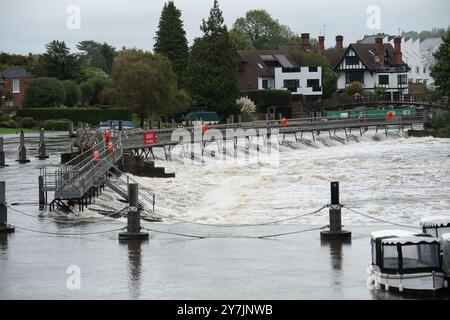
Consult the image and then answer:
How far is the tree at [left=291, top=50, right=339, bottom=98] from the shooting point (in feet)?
463

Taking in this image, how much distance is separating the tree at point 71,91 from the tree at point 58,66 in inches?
162

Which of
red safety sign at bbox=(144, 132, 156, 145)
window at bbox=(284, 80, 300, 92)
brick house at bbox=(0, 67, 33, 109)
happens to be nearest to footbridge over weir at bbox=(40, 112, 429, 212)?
red safety sign at bbox=(144, 132, 156, 145)

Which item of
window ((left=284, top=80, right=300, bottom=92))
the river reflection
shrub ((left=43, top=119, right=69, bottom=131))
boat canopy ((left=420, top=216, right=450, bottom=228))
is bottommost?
the river reflection

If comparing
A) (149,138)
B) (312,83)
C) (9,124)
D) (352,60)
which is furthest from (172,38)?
(149,138)

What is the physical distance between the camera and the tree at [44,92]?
11150cm

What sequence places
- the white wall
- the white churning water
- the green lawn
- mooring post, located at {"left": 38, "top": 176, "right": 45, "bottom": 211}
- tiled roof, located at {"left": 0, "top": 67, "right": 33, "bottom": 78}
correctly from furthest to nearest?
the white wall, tiled roof, located at {"left": 0, "top": 67, "right": 33, "bottom": 78}, the green lawn, the white churning water, mooring post, located at {"left": 38, "top": 176, "right": 45, "bottom": 211}

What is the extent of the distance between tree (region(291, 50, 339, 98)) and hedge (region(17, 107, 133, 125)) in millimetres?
39701

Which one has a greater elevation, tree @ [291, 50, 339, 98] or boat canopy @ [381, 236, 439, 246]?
tree @ [291, 50, 339, 98]

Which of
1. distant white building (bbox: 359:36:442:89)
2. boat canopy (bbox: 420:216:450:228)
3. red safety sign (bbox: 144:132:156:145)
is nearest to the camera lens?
boat canopy (bbox: 420:216:450:228)

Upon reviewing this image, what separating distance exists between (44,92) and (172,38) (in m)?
16.7

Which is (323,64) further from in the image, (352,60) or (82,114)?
(82,114)

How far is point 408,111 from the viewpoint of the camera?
372ft

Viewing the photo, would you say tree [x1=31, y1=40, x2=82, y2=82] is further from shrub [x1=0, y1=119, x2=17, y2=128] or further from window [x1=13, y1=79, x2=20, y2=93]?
shrub [x1=0, y1=119, x2=17, y2=128]

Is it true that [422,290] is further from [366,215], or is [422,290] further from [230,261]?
[366,215]
